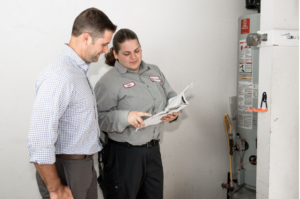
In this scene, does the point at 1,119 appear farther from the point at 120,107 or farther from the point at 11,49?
the point at 120,107

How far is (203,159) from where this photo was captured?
9.55 feet

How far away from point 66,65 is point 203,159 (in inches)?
77.3

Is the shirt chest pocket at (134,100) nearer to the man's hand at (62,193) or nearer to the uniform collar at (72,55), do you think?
the uniform collar at (72,55)

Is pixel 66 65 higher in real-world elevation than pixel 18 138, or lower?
higher

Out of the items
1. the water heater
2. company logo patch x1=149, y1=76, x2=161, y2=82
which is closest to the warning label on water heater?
the water heater

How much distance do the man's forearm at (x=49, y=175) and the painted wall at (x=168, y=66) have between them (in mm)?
749

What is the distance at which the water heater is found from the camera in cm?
269

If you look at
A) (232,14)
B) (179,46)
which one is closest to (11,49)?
(179,46)

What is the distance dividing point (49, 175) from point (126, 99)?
77 cm

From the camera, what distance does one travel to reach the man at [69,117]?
122cm

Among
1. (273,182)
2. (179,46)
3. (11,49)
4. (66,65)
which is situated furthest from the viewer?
(179,46)

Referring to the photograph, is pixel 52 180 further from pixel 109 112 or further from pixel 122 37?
pixel 122 37

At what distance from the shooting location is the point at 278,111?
208 cm

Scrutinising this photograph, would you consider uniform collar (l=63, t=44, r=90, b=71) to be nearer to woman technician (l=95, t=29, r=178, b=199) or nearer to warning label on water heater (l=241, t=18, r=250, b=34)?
woman technician (l=95, t=29, r=178, b=199)
